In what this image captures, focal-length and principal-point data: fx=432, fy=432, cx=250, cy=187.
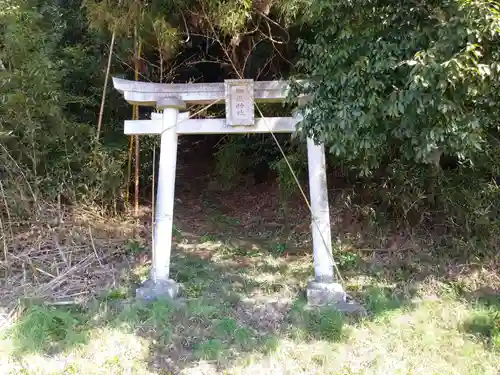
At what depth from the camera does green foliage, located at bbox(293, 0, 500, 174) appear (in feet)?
9.30

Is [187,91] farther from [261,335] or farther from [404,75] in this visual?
[261,335]

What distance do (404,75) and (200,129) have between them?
2.24 metres

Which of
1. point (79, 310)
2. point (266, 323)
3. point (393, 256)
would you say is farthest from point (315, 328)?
point (79, 310)

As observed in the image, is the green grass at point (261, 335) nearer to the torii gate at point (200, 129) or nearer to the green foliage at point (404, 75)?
the torii gate at point (200, 129)

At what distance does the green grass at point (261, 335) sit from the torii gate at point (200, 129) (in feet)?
1.23

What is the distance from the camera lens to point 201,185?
897 centimetres

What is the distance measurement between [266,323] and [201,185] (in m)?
5.22

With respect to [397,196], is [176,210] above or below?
below

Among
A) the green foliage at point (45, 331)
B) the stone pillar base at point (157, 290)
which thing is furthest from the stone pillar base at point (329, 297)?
the green foliage at point (45, 331)

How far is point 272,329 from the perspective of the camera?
13.0 ft

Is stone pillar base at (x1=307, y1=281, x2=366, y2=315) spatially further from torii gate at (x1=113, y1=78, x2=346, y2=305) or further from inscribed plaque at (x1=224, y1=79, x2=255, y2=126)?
inscribed plaque at (x1=224, y1=79, x2=255, y2=126)

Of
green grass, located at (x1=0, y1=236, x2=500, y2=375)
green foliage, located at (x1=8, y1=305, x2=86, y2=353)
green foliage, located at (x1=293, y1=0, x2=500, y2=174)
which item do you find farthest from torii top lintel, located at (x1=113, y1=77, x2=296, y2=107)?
green foliage, located at (x1=8, y1=305, x2=86, y2=353)

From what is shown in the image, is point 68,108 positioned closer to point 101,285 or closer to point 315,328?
point 101,285

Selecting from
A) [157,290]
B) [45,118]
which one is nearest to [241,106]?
[157,290]
